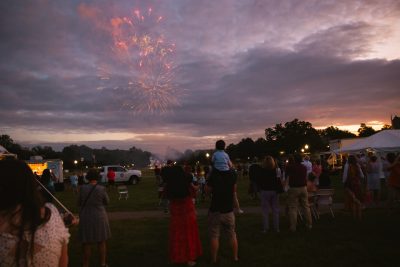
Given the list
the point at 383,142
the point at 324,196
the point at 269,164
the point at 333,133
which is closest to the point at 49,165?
the point at 383,142

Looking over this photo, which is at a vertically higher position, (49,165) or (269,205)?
(49,165)

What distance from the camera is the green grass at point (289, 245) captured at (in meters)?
7.51

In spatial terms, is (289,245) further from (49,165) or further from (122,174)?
(49,165)

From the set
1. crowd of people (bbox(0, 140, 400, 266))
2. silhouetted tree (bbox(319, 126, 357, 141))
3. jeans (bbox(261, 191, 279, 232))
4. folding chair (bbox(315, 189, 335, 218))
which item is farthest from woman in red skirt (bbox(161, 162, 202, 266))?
silhouetted tree (bbox(319, 126, 357, 141))

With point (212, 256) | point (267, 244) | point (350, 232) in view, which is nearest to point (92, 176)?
point (212, 256)

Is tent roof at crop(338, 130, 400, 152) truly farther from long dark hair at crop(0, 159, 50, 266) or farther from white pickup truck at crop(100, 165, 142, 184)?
long dark hair at crop(0, 159, 50, 266)

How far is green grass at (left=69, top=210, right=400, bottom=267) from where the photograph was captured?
7.51m

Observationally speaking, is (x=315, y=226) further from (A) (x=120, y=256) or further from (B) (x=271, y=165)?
(A) (x=120, y=256)

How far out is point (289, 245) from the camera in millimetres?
8727

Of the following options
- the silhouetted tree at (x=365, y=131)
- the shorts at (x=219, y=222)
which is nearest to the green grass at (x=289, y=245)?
the shorts at (x=219, y=222)

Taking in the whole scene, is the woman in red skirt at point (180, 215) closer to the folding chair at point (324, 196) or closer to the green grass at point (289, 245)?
the green grass at point (289, 245)

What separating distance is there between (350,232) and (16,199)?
30.1ft

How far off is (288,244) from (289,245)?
4.0 inches

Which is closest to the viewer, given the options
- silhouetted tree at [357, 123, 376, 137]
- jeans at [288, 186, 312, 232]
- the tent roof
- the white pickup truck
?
jeans at [288, 186, 312, 232]
